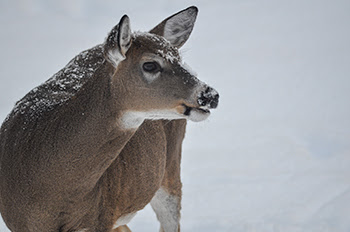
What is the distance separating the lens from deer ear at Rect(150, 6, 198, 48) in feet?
10.7

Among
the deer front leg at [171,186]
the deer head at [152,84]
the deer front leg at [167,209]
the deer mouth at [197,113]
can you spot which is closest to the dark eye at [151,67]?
the deer head at [152,84]

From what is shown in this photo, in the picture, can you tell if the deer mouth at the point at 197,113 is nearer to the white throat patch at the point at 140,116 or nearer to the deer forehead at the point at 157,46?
the white throat patch at the point at 140,116

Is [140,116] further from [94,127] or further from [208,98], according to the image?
[208,98]

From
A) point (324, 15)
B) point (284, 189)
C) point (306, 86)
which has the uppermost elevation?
point (324, 15)

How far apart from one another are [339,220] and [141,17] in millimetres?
6937

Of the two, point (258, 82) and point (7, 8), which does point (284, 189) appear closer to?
point (258, 82)

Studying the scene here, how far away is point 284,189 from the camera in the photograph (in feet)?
19.9

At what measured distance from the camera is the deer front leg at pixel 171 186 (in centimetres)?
416

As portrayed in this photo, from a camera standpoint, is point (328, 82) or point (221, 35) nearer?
point (328, 82)

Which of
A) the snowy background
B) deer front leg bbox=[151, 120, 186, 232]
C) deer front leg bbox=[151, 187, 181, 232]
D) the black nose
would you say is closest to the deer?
the black nose

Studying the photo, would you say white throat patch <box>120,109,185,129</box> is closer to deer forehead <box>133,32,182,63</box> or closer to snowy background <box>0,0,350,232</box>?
deer forehead <box>133,32,182,63</box>

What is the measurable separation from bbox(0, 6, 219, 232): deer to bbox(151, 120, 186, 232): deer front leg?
0.89m

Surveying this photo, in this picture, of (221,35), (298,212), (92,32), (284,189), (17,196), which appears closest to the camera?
(17,196)

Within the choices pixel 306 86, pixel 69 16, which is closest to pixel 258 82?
pixel 306 86
